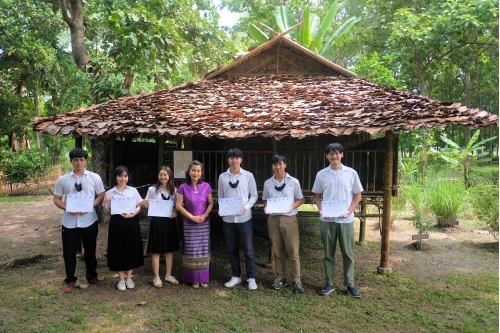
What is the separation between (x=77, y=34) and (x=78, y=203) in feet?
23.3

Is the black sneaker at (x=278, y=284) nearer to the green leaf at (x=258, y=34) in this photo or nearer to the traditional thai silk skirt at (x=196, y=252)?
the traditional thai silk skirt at (x=196, y=252)

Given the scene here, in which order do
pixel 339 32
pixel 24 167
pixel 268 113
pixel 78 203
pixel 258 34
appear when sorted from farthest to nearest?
pixel 24 167
pixel 258 34
pixel 339 32
pixel 268 113
pixel 78 203

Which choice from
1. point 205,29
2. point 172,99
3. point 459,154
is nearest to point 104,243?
point 172,99

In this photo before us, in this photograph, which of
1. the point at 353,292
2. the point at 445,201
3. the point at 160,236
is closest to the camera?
the point at 353,292

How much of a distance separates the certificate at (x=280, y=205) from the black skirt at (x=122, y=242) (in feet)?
6.01

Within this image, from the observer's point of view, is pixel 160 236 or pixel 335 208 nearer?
pixel 335 208

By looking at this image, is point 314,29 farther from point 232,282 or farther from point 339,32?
point 232,282

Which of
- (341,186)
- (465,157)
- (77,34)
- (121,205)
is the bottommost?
(121,205)

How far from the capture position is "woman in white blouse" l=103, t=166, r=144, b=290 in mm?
4508

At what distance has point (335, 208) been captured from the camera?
4336 millimetres

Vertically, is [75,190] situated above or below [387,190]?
above

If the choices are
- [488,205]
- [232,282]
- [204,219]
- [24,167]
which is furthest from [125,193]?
[24,167]

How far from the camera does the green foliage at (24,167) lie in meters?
14.2

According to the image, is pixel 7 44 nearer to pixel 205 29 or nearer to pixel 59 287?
pixel 205 29
